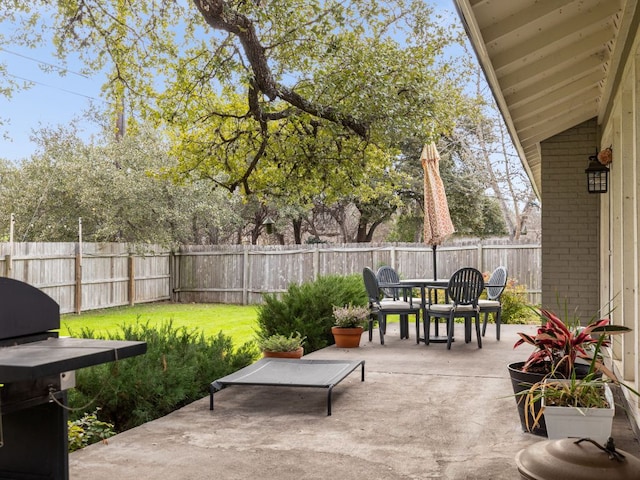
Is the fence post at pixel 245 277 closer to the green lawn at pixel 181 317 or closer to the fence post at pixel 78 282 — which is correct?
the green lawn at pixel 181 317

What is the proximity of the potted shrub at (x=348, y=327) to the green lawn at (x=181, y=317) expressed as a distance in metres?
2.73

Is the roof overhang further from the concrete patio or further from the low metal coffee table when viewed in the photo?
the low metal coffee table

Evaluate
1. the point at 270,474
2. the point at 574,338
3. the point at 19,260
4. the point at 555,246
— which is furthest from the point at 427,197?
the point at 19,260

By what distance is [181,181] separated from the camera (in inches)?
417

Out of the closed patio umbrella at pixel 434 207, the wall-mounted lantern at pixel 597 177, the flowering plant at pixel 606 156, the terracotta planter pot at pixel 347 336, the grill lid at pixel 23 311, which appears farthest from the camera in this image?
the closed patio umbrella at pixel 434 207

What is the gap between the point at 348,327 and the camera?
748cm

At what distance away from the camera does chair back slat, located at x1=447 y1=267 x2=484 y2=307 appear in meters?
7.22

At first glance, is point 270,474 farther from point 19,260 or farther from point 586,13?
point 19,260

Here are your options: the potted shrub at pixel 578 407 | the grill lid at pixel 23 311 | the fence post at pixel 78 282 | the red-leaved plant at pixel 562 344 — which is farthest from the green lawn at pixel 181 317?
the grill lid at pixel 23 311

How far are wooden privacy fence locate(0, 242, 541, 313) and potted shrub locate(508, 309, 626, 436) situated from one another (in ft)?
33.4

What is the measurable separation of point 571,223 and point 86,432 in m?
5.91

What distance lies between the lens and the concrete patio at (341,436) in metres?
3.16

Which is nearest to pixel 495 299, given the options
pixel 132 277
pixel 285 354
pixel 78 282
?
pixel 285 354

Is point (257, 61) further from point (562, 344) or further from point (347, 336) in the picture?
point (562, 344)
